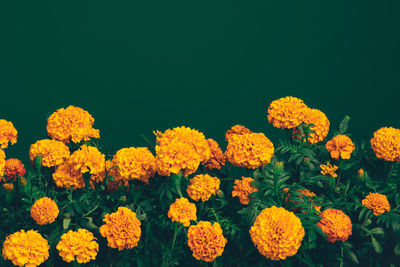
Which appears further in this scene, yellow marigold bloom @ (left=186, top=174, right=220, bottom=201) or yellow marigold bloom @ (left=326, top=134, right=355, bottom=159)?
yellow marigold bloom @ (left=326, top=134, right=355, bottom=159)

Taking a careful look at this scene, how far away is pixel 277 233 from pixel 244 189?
37 cm

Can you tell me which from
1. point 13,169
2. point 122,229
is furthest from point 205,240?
point 13,169

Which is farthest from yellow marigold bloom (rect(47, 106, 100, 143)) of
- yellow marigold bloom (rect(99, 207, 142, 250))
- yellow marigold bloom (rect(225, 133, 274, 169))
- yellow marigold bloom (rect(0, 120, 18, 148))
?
yellow marigold bloom (rect(225, 133, 274, 169))

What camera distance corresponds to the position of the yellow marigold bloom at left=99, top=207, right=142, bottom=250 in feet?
6.78

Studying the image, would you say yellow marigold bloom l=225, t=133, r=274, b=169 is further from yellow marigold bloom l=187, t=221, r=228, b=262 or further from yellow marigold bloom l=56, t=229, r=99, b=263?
yellow marigold bloom l=56, t=229, r=99, b=263

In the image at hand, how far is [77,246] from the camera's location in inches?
80.0

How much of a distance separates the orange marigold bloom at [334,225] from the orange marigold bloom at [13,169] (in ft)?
5.09

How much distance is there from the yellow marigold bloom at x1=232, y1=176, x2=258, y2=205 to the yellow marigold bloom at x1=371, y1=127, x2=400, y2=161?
0.73m

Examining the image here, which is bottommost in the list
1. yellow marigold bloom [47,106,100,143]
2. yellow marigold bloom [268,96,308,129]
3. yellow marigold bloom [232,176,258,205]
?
yellow marigold bloom [232,176,258,205]

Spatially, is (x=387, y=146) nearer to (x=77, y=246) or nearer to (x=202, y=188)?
(x=202, y=188)

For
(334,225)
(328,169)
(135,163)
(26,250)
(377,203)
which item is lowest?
(26,250)

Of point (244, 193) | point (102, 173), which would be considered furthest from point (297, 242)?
A: point (102, 173)

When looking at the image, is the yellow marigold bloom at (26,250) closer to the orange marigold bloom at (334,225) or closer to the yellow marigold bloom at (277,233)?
the yellow marigold bloom at (277,233)

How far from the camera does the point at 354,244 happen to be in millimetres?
2496
